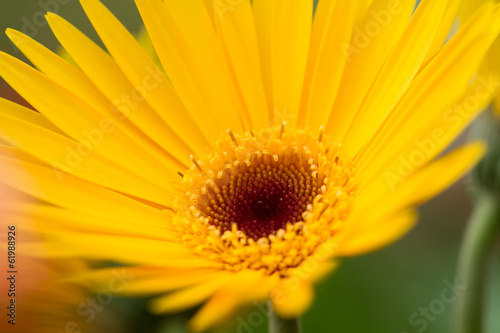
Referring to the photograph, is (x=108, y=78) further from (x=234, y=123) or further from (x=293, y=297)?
(x=293, y=297)

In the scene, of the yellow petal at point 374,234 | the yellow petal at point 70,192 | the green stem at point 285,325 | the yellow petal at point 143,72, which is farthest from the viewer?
the yellow petal at point 143,72

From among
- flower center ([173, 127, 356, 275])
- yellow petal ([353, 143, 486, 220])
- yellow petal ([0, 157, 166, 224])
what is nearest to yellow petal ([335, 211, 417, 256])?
yellow petal ([353, 143, 486, 220])

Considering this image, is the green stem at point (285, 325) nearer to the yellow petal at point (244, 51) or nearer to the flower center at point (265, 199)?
the flower center at point (265, 199)

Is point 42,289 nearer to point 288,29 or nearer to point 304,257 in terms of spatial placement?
point 304,257

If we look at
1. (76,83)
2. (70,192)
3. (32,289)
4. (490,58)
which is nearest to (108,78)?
(76,83)

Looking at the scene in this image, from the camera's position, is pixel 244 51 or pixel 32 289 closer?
pixel 32 289

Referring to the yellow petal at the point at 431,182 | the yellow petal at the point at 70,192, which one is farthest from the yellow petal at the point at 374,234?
the yellow petal at the point at 70,192

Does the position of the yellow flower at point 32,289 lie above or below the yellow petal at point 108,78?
below
